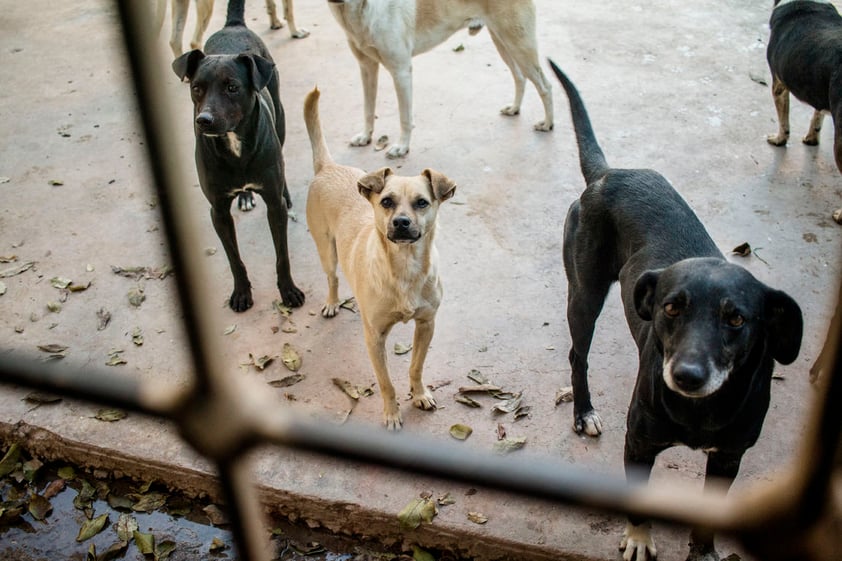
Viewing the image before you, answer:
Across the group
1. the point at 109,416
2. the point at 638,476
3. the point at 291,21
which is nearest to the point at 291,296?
the point at 109,416

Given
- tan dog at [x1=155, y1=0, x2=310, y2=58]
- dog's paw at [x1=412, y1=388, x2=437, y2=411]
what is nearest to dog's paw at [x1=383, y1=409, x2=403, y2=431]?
dog's paw at [x1=412, y1=388, x2=437, y2=411]

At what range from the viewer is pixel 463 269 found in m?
4.50

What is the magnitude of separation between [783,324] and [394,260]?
1501 mm

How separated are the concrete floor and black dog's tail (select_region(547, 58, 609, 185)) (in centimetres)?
92

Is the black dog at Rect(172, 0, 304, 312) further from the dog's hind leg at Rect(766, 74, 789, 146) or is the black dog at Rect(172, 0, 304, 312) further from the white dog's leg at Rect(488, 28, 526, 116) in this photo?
the dog's hind leg at Rect(766, 74, 789, 146)

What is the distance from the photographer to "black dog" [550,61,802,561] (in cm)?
231

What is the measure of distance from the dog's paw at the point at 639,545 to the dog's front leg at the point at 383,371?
111 centimetres

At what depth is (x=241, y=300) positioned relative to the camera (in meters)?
4.26

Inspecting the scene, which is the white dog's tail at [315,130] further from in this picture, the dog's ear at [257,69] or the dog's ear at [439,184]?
the dog's ear at [439,184]

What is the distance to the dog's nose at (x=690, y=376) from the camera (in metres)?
2.23

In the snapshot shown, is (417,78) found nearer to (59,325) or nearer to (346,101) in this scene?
(346,101)

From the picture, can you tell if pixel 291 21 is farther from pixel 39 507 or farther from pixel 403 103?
pixel 39 507

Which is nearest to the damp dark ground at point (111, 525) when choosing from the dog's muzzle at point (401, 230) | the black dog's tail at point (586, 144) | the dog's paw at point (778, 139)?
the dog's muzzle at point (401, 230)

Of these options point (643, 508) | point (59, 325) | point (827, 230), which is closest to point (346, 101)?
point (59, 325)
